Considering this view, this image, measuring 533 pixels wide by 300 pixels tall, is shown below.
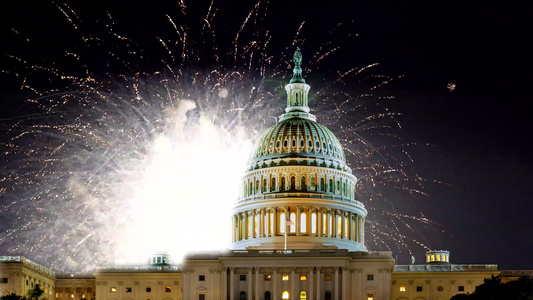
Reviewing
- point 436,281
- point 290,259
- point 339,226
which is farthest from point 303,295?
point 339,226

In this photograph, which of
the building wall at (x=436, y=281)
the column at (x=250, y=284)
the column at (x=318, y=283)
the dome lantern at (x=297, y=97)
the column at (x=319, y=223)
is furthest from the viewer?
the dome lantern at (x=297, y=97)

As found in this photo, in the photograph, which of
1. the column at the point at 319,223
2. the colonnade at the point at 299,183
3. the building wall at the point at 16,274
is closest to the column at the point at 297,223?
the column at the point at 319,223

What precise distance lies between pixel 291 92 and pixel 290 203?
19.6m

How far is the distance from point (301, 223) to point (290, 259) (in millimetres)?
17777

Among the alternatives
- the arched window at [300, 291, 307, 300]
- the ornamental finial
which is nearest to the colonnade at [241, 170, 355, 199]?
the ornamental finial

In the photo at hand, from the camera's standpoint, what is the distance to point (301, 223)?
157500 millimetres

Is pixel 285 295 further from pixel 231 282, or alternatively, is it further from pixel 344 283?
pixel 344 283

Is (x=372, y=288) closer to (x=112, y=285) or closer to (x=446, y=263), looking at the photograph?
(x=446, y=263)

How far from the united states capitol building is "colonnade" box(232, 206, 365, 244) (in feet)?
0.45

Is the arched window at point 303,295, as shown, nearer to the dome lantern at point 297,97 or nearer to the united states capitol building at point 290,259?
the united states capitol building at point 290,259

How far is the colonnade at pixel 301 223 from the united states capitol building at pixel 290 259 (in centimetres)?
14

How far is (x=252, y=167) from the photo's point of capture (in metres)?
165

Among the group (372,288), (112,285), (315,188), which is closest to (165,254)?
(112,285)

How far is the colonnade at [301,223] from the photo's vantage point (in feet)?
515
